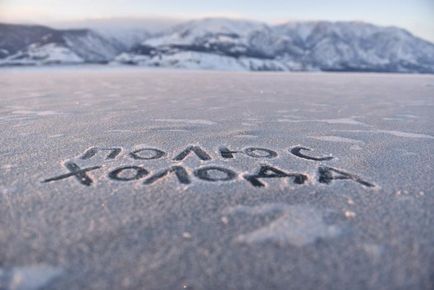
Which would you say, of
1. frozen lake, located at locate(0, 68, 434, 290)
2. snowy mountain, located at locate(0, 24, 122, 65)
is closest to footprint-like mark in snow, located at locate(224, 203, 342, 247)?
frozen lake, located at locate(0, 68, 434, 290)

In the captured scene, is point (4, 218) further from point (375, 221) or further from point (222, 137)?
point (222, 137)

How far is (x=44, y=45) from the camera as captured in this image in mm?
106188

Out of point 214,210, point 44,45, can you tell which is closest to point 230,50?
point 44,45

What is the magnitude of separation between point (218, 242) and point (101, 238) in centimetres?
49

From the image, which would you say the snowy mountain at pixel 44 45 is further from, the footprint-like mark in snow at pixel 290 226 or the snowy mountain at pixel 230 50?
the footprint-like mark in snow at pixel 290 226

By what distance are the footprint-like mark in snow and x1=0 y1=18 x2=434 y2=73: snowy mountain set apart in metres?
76.1

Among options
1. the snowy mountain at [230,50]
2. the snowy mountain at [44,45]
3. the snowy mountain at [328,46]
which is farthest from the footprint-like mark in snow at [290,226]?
the snowy mountain at [328,46]

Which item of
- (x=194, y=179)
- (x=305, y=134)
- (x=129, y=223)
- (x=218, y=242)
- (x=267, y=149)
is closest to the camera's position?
(x=218, y=242)

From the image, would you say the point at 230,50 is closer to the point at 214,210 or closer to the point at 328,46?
the point at 328,46

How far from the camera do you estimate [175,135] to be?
→ 349 centimetres

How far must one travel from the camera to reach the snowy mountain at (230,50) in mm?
91812

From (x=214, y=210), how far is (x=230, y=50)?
12548 cm

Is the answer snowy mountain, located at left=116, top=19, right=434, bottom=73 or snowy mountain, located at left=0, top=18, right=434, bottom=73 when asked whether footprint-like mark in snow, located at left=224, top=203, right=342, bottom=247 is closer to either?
snowy mountain, located at left=0, top=18, right=434, bottom=73

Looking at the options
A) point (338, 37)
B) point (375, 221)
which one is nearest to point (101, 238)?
point (375, 221)
